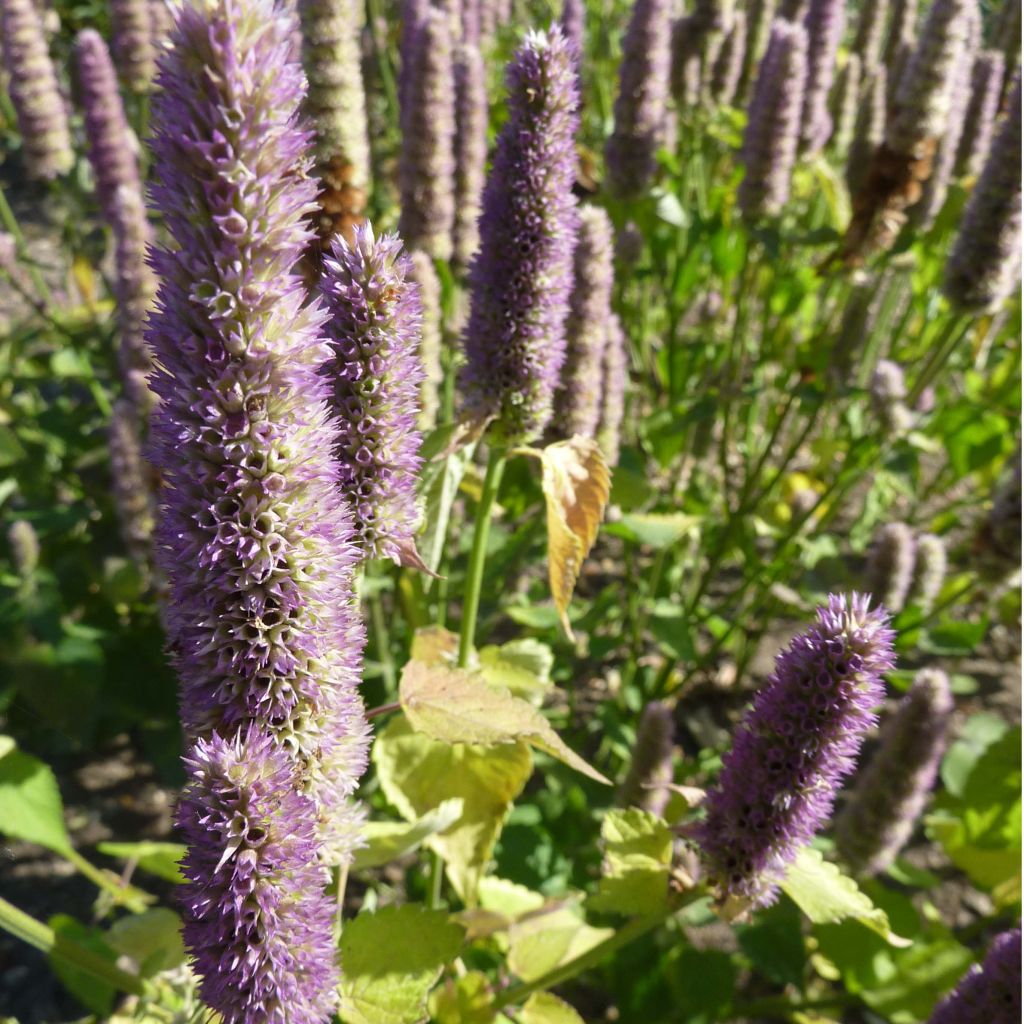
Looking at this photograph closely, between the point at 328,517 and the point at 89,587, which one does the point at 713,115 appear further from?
the point at 328,517

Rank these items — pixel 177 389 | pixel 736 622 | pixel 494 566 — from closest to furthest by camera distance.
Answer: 1. pixel 177 389
2. pixel 494 566
3. pixel 736 622

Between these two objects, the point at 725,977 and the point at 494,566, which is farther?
the point at 494,566

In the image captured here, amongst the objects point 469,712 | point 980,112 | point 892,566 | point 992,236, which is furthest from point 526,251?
point 980,112

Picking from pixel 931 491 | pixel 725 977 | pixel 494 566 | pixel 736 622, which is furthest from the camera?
pixel 931 491

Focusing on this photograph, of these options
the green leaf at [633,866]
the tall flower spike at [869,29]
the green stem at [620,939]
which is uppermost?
the tall flower spike at [869,29]

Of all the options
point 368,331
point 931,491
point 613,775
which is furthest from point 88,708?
point 931,491

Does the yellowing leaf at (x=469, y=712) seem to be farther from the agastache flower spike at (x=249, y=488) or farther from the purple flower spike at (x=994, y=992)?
the purple flower spike at (x=994, y=992)

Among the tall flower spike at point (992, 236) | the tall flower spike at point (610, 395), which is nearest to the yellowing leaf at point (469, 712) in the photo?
the tall flower spike at point (610, 395)

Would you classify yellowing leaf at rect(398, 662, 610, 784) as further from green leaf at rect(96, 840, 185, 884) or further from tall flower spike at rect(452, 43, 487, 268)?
tall flower spike at rect(452, 43, 487, 268)
